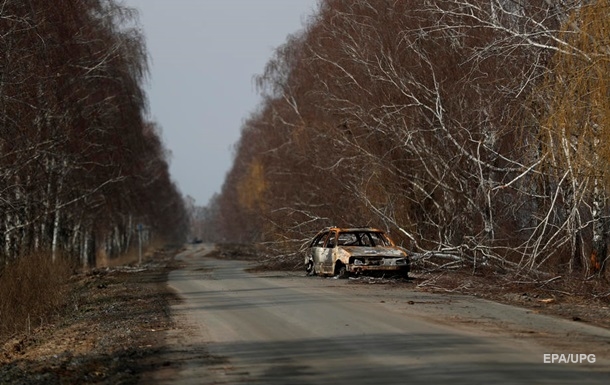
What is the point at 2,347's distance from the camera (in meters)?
15.6

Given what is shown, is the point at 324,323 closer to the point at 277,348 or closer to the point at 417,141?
the point at 277,348

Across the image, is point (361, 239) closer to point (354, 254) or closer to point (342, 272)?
point (342, 272)

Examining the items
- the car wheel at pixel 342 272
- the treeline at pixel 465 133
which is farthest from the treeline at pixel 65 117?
the car wheel at pixel 342 272

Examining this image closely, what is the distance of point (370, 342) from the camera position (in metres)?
12.4

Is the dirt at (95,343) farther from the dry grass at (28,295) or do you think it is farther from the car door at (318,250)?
the car door at (318,250)

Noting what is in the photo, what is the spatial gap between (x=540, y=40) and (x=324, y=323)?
11020 millimetres

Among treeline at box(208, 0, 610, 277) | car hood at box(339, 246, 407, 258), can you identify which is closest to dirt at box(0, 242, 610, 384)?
car hood at box(339, 246, 407, 258)

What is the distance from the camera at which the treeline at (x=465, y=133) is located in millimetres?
16828

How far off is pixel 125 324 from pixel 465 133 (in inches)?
572

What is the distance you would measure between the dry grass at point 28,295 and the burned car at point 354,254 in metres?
7.08

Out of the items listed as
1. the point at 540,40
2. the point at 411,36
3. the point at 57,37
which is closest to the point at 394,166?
the point at 411,36

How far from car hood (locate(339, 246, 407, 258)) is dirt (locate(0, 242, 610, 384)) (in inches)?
25.8

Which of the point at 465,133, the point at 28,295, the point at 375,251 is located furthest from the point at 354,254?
the point at 28,295

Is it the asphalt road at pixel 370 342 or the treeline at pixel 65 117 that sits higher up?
the treeline at pixel 65 117
